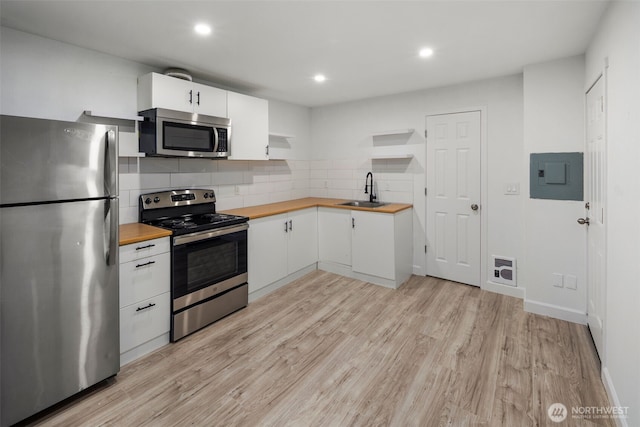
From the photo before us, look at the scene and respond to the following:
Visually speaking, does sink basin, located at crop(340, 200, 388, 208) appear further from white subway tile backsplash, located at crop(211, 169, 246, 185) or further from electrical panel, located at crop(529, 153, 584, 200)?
electrical panel, located at crop(529, 153, 584, 200)

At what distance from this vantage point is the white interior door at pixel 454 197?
3.66 metres

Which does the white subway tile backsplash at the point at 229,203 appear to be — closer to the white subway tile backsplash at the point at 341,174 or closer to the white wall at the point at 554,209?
the white subway tile backsplash at the point at 341,174

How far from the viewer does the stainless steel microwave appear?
271 centimetres

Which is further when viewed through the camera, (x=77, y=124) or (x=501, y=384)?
(x=501, y=384)

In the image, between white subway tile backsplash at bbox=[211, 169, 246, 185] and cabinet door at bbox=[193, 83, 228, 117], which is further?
white subway tile backsplash at bbox=[211, 169, 246, 185]

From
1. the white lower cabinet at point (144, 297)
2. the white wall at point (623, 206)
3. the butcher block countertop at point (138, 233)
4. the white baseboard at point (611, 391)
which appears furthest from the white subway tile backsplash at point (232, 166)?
the white baseboard at point (611, 391)

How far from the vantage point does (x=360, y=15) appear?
2068mm

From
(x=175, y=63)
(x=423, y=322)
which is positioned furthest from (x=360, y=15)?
(x=423, y=322)

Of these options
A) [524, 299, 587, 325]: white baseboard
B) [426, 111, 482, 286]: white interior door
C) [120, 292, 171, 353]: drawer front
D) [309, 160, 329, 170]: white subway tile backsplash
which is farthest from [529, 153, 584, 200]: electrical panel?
[120, 292, 171, 353]: drawer front

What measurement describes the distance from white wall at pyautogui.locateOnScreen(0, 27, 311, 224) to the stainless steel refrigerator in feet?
3.01

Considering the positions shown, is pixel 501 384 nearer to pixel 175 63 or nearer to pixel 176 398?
pixel 176 398

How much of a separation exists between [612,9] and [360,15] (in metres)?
1.46

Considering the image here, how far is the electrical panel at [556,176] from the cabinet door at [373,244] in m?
1.41

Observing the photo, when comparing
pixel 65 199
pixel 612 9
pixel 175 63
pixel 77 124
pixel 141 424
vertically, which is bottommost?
pixel 141 424
